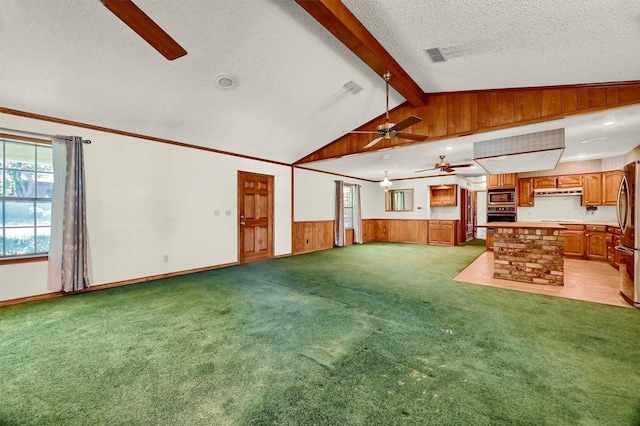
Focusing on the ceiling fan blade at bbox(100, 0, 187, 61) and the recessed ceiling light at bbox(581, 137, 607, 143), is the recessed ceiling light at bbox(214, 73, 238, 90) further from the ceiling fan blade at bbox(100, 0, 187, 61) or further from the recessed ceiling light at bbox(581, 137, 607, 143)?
the recessed ceiling light at bbox(581, 137, 607, 143)

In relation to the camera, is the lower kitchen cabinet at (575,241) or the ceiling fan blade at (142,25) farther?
the lower kitchen cabinet at (575,241)

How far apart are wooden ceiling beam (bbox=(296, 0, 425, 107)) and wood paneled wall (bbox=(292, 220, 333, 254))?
472cm

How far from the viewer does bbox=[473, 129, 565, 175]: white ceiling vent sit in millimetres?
4266

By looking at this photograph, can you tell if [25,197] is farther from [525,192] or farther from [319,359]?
[525,192]

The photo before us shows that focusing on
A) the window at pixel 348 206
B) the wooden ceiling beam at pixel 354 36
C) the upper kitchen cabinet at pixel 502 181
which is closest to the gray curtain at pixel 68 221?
the wooden ceiling beam at pixel 354 36

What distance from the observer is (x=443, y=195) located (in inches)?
380

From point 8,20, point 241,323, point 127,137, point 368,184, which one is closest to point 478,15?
point 241,323

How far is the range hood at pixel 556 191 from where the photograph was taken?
6433 mm

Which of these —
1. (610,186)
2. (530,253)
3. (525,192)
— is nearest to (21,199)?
(530,253)

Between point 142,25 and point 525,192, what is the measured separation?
8.80m

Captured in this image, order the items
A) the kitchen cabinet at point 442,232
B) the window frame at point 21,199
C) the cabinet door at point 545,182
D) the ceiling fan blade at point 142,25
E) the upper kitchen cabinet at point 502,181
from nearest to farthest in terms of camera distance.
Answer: the ceiling fan blade at point 142,25 < the window frame at point 21,199 < the cabinet door at point 545,182 < the upper kitchen cabinet at point 502,181 < the kitchen cabinet at point 442,232

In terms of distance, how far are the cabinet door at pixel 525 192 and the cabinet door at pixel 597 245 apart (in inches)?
57.5

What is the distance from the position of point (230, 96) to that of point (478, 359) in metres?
4.40

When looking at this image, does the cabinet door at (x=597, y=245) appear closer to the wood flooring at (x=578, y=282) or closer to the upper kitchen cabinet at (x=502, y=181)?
the wood flooring at (x=578, y=282)
